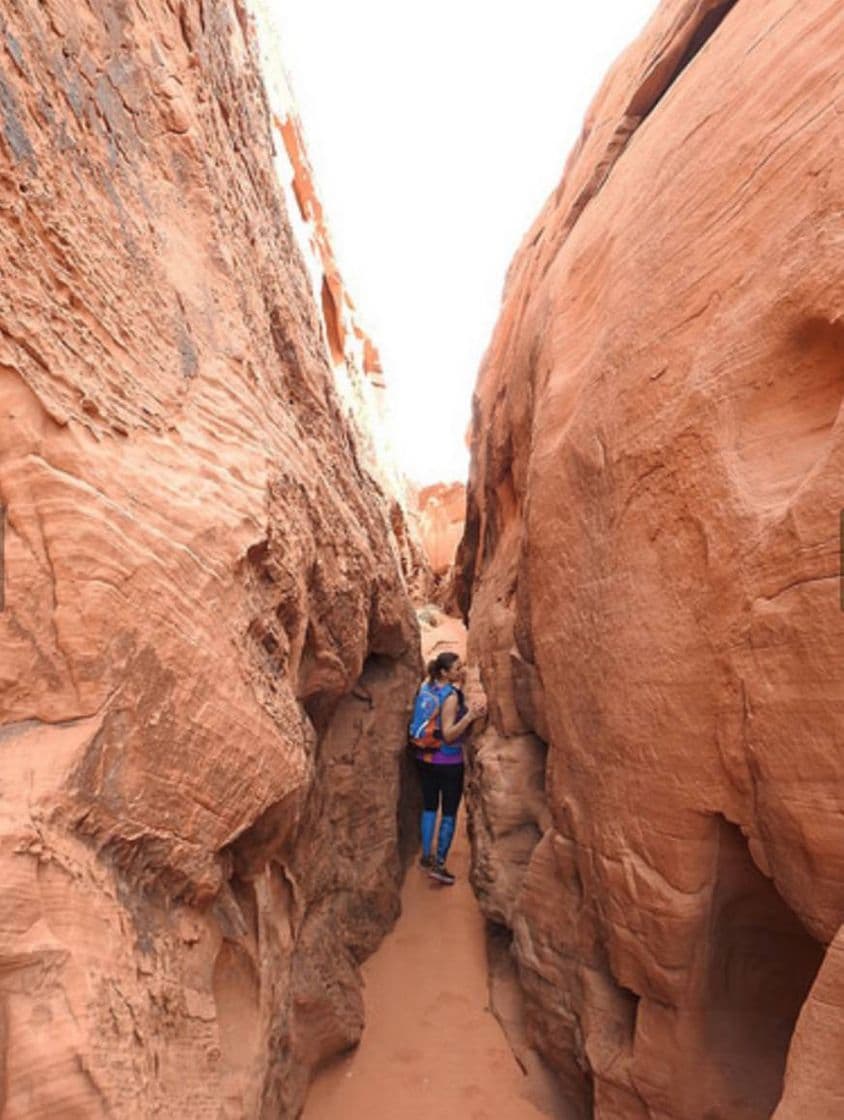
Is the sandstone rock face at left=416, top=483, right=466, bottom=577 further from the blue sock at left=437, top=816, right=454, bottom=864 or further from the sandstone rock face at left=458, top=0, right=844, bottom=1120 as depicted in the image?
the sandstone rock face at left=458, top=0, right=844, bottom=1120

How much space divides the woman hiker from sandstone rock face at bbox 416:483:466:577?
16699mm

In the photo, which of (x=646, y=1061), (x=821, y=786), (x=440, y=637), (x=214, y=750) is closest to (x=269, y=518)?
(x=214, y=750)

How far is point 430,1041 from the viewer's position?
4.29m

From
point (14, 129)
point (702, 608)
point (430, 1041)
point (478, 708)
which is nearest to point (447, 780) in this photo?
point (478, 708)

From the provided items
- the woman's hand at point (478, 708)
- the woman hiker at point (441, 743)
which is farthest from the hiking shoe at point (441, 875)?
the woman's hand at point (478, 708)

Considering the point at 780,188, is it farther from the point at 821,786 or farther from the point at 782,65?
the point at 821,786

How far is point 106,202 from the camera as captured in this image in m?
2.77

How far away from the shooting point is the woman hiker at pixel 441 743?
5.61 m

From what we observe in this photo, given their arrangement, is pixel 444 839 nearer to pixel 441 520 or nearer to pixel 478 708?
pixel 478 708

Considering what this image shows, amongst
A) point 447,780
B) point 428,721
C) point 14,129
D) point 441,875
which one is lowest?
point 441,875

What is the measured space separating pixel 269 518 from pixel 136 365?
821 millimetres

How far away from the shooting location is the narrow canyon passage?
383 cm

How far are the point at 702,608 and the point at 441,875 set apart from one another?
4135 millimetres

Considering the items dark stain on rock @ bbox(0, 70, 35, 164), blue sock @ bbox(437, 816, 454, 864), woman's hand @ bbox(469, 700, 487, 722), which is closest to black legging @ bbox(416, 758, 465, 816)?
blue sock @ bbox(437, 816, 454, 864)
